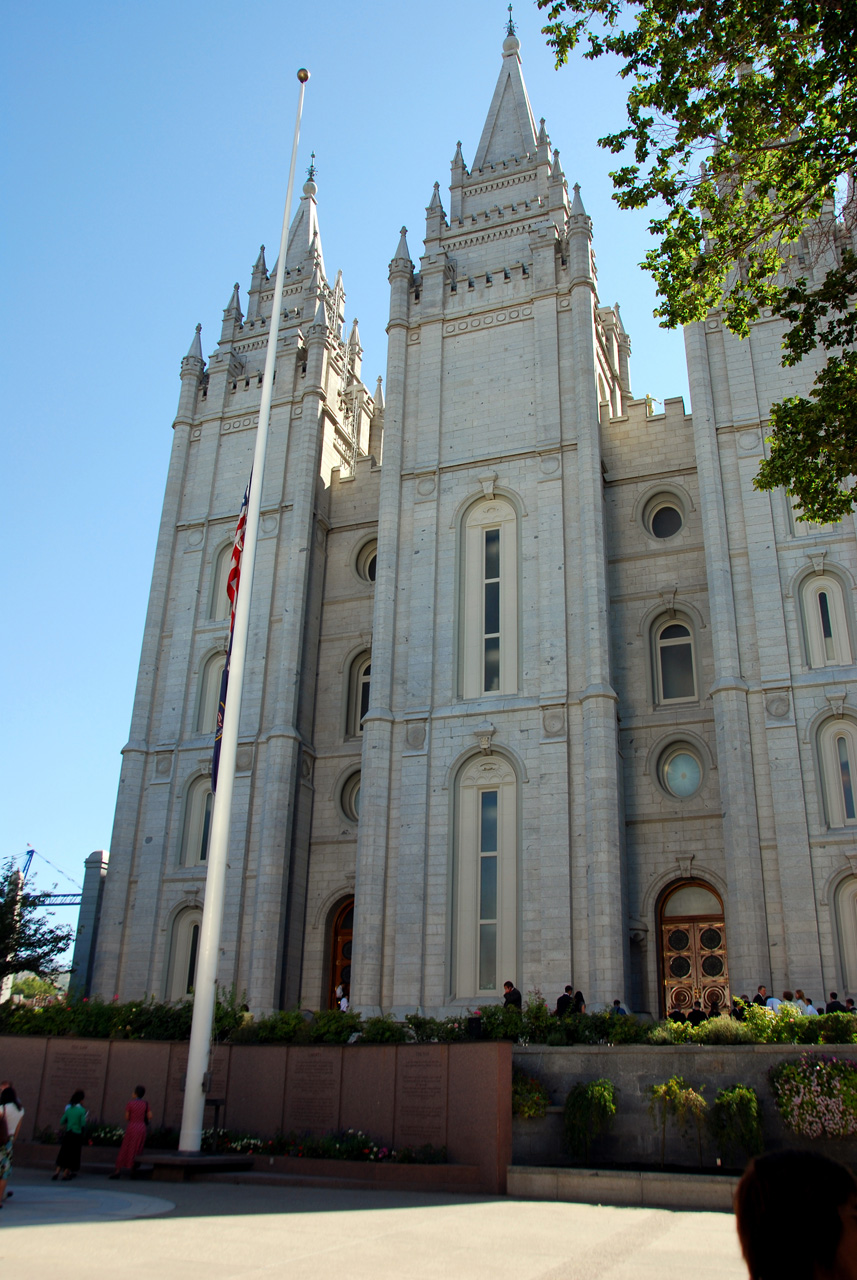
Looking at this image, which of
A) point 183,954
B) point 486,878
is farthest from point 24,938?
point 486,878

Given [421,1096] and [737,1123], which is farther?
[421,1096]

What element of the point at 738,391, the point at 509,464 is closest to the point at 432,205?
the point at 509,464

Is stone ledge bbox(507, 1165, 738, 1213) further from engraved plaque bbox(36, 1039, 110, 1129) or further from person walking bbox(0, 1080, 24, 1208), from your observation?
engraved plaque bbox(36, 1039, 110, 1129)

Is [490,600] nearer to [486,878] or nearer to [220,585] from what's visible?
[486,878]

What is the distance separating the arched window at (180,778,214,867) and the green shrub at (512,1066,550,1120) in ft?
51.0

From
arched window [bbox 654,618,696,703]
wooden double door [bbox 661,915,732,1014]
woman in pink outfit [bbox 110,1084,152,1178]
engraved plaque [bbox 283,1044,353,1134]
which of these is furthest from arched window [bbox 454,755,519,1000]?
woman in pink outfit [bbox 110,1084,152,1178]

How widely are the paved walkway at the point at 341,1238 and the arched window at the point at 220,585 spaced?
2052 centimetres

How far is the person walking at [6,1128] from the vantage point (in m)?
10.4

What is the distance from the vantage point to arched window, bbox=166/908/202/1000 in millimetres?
27453

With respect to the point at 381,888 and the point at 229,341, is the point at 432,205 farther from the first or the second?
the point at 381,888

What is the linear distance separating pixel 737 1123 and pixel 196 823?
19038mm

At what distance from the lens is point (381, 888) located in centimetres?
2475

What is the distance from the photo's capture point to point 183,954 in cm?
2789

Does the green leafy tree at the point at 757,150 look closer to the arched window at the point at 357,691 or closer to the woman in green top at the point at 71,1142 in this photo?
the woman in green top at the point at 71,1142
